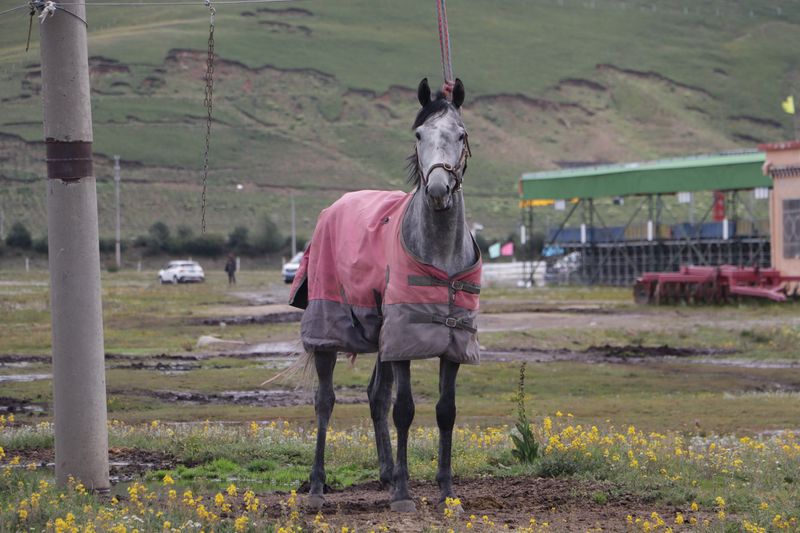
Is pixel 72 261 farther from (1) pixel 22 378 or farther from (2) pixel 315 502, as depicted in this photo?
(1) pixel 22 378

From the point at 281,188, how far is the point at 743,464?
10727 cm

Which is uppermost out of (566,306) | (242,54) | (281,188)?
(242,54)

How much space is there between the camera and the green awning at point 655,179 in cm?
5916

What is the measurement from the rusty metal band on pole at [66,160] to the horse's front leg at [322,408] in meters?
2.43

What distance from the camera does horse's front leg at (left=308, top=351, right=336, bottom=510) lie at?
9891 millimetres

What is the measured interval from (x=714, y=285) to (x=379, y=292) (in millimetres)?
36330

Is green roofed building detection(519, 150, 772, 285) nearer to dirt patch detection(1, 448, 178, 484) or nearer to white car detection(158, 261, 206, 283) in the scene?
white car detection(158, 261, 206, 283)

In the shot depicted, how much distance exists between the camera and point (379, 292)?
9.85 m

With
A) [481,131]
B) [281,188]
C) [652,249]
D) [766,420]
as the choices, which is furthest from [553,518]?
[481,131]

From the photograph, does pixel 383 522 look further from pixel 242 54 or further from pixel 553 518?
pixel 242 54

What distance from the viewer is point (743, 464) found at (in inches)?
420

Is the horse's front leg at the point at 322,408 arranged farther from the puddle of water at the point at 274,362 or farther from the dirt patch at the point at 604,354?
the dirt patch at the point at 604,354

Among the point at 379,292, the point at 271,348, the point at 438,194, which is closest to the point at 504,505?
the point at 379,292

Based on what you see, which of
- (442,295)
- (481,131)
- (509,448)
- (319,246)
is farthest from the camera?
(481,131)
